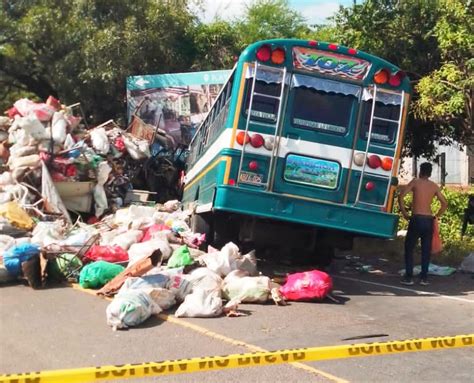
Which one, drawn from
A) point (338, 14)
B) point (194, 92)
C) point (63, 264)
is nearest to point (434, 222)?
point (63, 264)

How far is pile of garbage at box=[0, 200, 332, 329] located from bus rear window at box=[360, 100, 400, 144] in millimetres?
2118

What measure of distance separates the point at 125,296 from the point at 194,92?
52.0 ft

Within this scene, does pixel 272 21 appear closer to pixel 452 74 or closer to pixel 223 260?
pixel 452 74

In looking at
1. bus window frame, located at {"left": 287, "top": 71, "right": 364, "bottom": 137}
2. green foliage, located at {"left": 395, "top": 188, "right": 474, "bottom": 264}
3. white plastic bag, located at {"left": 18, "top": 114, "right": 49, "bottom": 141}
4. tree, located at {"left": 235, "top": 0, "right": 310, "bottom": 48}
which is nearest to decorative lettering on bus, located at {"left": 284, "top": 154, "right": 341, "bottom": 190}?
bus window frame, located at {"left": 287, "top": 71, "right": 364, "bottom": 137}

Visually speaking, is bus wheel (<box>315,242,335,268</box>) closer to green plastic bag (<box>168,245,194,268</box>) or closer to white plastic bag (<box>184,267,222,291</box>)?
green plastic bag (<box>168,245,194,268</box>)

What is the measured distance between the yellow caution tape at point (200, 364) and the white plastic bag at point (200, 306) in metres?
3.01

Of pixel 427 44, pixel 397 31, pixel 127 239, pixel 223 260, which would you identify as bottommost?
pixel 127 239

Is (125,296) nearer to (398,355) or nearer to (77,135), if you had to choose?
(398,355)

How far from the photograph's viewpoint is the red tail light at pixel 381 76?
8.74 m

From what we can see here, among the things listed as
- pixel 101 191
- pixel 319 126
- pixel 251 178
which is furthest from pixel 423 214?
pixel 101 191

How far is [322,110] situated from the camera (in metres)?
8.76

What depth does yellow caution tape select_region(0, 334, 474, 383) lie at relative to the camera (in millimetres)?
3324

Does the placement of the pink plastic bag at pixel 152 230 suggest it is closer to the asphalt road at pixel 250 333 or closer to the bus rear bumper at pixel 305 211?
the bus rear bumper at pixel 305 211

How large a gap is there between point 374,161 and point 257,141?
64.6 inches
